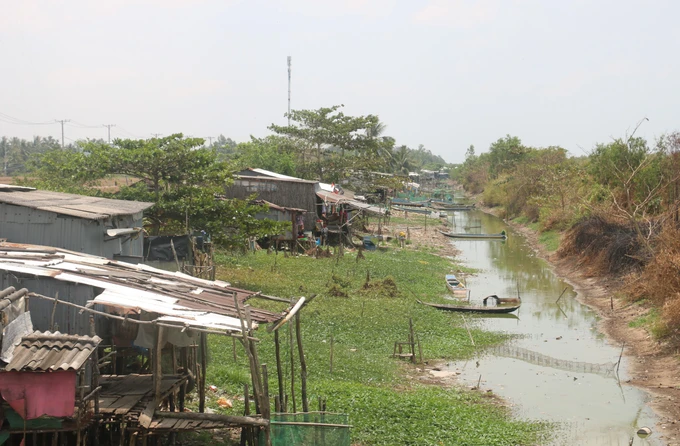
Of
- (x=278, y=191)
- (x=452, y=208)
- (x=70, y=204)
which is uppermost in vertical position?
(x=70, y=204)

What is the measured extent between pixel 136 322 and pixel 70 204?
7199 mm

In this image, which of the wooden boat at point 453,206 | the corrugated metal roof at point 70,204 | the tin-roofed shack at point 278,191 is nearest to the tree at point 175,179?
the corrugated metal roof at point 70,204

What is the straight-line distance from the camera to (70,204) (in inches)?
591

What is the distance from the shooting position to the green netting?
32.9 feet

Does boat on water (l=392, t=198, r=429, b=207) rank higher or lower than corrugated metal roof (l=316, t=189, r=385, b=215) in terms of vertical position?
lower

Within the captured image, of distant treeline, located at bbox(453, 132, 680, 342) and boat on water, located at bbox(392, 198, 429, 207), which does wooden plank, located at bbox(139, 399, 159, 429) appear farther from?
boat on water, located at bbox(392, 198, 429, 207)

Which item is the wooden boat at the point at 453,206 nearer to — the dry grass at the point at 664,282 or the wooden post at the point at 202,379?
the dry grass at the point at 664,282

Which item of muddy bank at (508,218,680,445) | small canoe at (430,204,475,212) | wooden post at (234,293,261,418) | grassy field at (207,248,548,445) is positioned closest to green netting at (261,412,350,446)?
wooden post at (234,293,261,418)

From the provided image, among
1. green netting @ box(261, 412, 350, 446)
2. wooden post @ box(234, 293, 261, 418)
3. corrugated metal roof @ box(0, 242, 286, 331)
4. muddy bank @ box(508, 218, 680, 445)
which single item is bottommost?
muddy bank @ box(508, 218, 680, 445)

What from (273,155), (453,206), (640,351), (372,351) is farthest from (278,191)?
(453,206)

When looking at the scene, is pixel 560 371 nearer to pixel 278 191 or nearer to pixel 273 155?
pixel 278 191

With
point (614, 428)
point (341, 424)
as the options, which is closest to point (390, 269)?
point (614, 428)

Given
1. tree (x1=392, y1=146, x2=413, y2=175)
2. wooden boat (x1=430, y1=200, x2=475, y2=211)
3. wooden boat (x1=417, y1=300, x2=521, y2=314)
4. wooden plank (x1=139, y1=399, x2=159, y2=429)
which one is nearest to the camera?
wooden plank (x1=139, y1=399, x2=159, y2=429)

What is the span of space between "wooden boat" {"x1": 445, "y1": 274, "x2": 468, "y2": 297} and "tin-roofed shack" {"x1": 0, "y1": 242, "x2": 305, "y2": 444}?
1862cm
